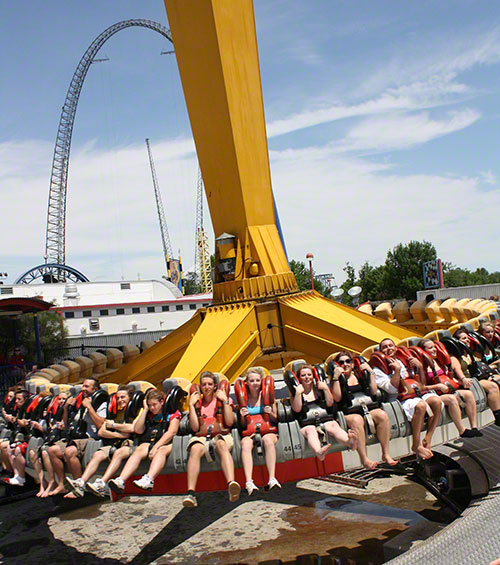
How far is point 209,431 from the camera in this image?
21.6 ft

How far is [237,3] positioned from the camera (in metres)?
10.9

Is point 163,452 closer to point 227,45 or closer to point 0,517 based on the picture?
point 0,517

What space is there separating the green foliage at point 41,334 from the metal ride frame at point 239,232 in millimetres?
16396

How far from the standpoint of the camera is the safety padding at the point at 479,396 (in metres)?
7.60

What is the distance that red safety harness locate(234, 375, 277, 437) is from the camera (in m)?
6.57

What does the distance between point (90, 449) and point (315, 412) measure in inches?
105

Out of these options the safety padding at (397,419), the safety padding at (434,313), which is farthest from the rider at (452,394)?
the safety padding at (434,313)

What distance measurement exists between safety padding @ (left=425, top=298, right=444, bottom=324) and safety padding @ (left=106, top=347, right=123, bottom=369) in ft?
26.7

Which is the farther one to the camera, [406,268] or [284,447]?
[406,268]

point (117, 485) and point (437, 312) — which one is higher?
point (437, 312)

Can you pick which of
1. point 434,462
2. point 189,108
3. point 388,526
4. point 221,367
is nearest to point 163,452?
point 221,367

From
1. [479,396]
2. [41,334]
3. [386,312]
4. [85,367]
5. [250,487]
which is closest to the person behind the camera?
[250,487]

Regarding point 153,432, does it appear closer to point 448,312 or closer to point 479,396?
point 479,396

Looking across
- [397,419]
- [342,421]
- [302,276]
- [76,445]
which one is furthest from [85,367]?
[302,276]
